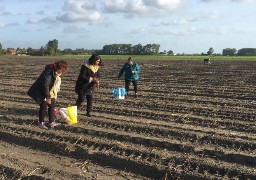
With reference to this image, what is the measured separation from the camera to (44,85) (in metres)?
7.03

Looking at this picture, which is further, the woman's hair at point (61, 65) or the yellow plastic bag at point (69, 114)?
the yellow plastic bag at point (69, 114)

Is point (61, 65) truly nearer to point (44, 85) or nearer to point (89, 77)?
point (44, 85)

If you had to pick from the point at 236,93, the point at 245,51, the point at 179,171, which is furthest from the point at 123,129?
the point at 245,51

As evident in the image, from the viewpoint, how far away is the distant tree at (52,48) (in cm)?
7619

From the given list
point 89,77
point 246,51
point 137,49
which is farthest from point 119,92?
point 246,51

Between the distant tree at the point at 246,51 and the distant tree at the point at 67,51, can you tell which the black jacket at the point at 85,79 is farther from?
the distant tree at the point at 246,51

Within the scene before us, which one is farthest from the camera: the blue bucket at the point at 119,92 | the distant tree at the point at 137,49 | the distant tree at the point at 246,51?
the distant tree at the point at 246,51

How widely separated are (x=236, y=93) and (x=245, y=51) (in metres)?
89.0

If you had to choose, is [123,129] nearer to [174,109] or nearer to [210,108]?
[174,109]

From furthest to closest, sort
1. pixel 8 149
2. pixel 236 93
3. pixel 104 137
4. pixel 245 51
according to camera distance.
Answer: pixel 245 51, pixel 236 93, pixel 104 137, pixel 8 149

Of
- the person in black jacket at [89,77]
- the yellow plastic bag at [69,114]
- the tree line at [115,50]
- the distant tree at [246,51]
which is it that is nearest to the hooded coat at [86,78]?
the person in black jacket at [89,77]

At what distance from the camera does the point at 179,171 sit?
498 cm

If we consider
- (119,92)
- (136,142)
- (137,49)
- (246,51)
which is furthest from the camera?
(246,51)

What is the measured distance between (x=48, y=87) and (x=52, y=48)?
71.8 meters
